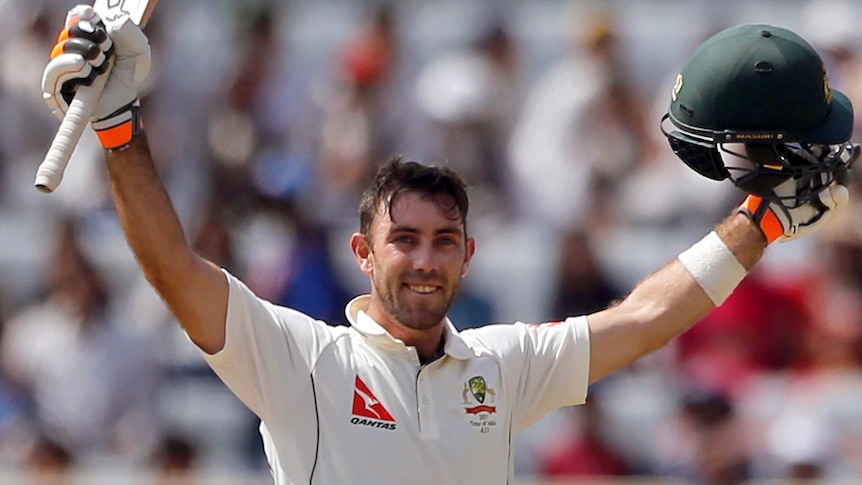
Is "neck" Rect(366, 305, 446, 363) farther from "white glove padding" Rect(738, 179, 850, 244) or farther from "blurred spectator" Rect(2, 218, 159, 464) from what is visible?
"blurred spectator" Rect(2, 218, 159, 464)

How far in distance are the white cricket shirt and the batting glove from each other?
0.49 metres

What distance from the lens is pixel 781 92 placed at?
14.1 ft

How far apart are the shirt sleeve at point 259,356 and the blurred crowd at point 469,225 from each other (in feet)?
10.0

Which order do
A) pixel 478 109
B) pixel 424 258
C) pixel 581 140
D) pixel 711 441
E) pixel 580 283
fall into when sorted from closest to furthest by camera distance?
1. pixel 424 258
2. pixel 711 441
3. pixel 580 283
4. pixel 581 140
5. pixel 478 109

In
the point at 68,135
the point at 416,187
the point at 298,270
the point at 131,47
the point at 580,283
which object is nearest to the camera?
the point at 68,135

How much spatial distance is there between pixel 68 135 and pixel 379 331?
99cm

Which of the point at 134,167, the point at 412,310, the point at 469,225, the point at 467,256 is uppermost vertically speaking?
the point at 134,167

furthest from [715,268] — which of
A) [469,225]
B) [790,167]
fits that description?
[469,225]

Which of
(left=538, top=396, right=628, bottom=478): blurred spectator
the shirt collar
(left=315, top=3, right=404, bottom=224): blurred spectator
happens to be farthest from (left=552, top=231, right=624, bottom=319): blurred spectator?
the shirt collar

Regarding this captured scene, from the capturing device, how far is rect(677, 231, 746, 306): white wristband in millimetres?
4531

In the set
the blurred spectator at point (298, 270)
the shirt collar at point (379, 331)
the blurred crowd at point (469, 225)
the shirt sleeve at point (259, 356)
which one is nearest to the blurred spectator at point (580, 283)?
the blurred crowd at point (469, 225)

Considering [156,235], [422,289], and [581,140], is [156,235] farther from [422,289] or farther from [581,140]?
[581,140]

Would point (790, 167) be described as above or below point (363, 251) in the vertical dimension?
above

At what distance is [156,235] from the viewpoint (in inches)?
154
